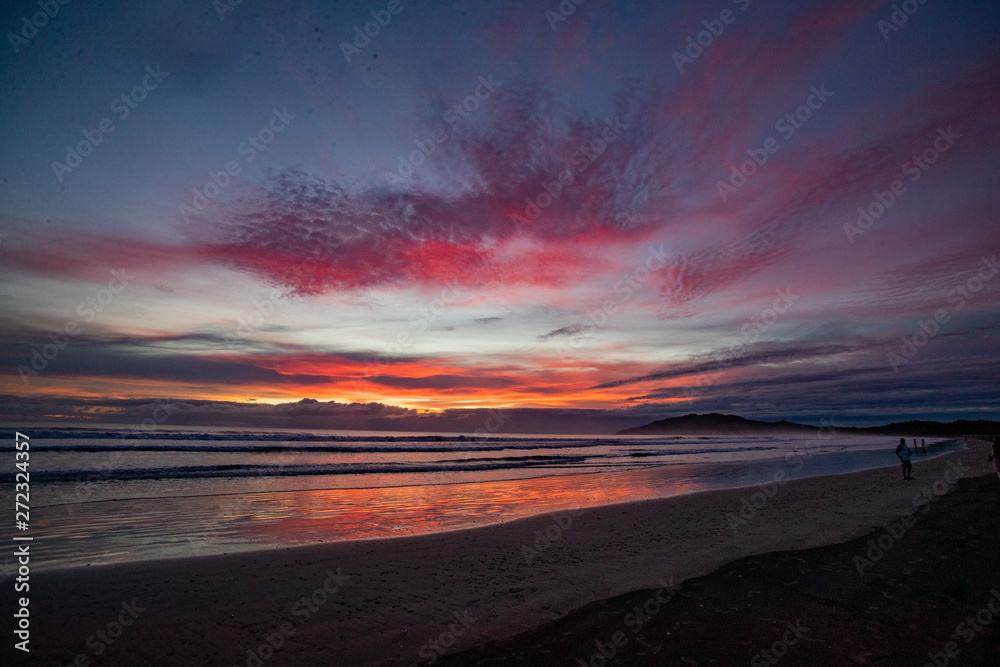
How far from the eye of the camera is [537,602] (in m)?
7.64

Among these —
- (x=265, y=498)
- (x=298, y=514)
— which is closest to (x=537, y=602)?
(x=298, y=514)

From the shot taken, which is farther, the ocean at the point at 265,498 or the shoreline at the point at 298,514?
the ocean at the point at 265,498

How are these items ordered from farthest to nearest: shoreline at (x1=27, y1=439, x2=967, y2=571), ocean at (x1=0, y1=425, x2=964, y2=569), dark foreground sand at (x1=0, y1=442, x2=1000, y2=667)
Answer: ocean at (x1=0, y1=425, x2=964, y2=569) → shoreline at (x1=27, y1=439, x2=967, y2=571) → dark foreground sand at (x1=0, y1=442, x2=1000, y2=667)

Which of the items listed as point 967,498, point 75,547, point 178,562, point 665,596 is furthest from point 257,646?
point 967,498

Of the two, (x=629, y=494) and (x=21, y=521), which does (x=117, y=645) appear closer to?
(x=21, y=521)

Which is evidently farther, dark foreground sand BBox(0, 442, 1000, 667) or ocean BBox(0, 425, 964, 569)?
ocean BBox(0, 425, 964, 569)

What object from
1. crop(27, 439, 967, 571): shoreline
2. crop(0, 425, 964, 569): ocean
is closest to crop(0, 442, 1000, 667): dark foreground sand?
crop(27, 439, 967, 571): shoreline

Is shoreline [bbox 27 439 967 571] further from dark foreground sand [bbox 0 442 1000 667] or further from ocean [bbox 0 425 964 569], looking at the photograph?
dark foreground sand [bbox 0 442 1000 667]

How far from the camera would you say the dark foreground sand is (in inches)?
233

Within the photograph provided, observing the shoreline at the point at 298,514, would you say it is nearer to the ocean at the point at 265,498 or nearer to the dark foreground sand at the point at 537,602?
the ocean at the point at 265,498

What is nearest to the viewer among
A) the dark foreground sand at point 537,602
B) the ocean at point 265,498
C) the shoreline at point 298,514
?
the dark foreground sand at point 537,602

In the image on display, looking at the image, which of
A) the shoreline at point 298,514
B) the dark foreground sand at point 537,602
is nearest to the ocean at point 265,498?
the shoreline at point 298,514

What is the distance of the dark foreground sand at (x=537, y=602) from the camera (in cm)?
592

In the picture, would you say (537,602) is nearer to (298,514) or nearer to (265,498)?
(298,514)
